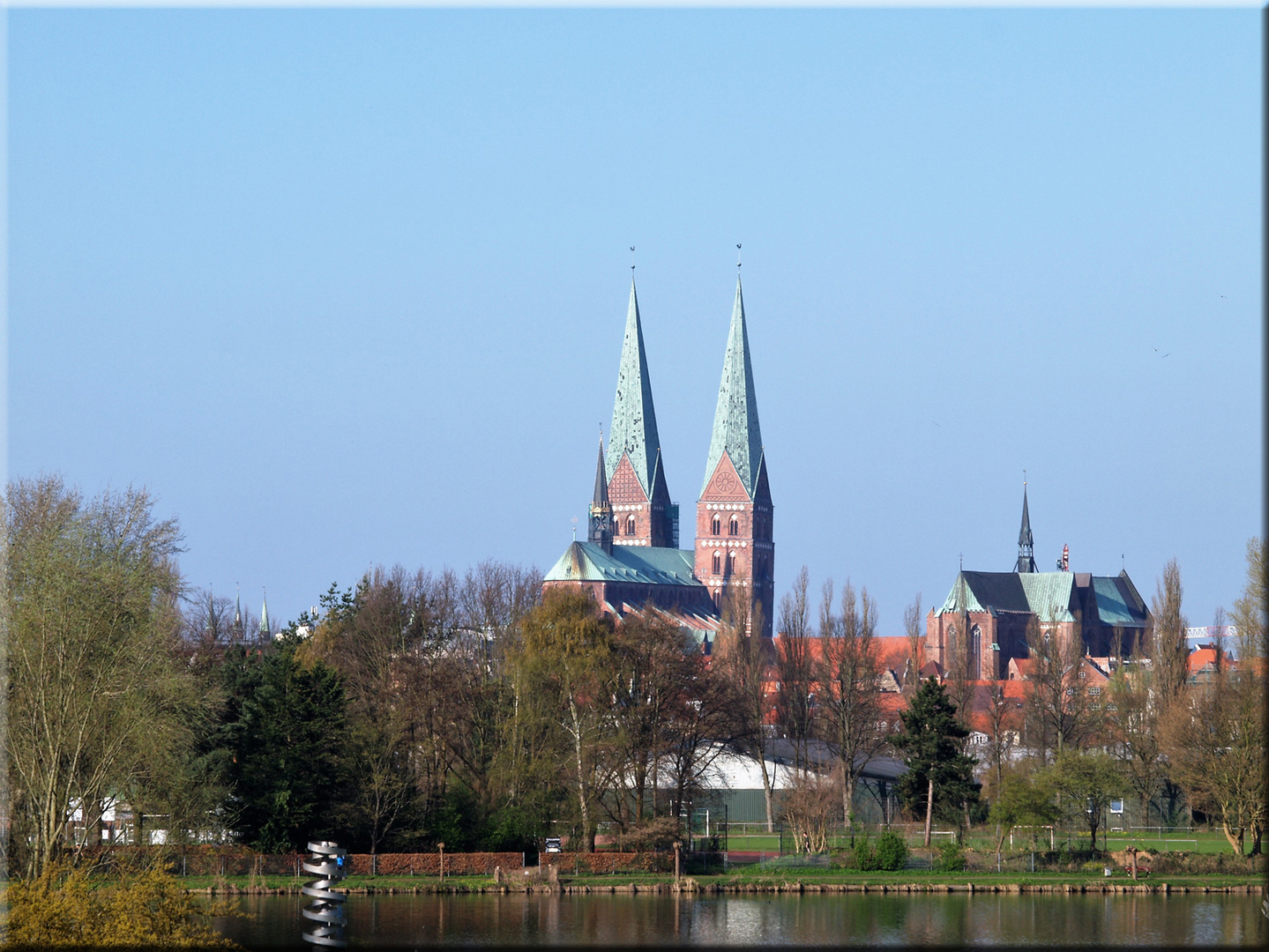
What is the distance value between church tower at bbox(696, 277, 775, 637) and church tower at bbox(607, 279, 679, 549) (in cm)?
510

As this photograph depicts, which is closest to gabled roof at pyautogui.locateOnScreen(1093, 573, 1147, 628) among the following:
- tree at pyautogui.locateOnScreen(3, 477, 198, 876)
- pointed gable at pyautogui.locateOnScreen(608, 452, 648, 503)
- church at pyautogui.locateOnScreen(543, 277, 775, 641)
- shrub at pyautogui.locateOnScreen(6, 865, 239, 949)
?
church at pyautogui.locateOnScreen(543, 277, 775, 641)

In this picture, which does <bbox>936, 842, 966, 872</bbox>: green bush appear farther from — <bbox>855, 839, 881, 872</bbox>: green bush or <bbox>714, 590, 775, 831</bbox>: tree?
<bbox>714, 590, 775, 831</bbox>: tree

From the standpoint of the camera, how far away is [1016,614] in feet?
488

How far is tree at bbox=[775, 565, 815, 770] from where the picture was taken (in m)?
68.2

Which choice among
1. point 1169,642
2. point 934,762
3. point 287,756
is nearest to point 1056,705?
point 1169,642

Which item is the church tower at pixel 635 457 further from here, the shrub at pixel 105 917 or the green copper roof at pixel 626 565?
the shrub at pixel 105 917

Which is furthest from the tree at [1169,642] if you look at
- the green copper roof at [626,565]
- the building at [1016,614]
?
the green copper roof at [626,565]

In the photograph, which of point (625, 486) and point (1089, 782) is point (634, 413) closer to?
point (625, 486)

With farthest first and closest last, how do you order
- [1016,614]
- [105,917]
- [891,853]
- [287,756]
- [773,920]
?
[1016,614] < [891,853] < [287,756] < [773,920] < [105,917]

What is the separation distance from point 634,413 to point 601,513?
10669 millimetres

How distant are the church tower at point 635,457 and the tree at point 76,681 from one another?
138m

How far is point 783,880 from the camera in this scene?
141 feet

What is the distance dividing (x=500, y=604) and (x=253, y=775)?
80.4 ft

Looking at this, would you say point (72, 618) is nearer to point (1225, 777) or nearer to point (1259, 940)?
point (1259, 940)
